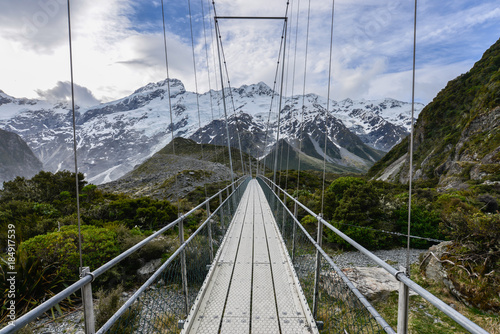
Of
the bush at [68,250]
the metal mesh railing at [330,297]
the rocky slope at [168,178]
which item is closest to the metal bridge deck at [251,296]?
the metal mesh railing at [330,297]

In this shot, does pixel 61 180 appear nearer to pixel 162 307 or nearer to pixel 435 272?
pixel 162 307

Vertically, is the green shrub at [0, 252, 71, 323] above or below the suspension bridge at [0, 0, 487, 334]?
below

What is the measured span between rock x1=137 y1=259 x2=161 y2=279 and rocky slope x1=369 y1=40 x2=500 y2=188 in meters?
11.2

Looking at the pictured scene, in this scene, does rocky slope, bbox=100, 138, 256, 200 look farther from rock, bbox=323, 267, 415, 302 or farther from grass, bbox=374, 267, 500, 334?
grass, bbox=374, 267, 500, 334

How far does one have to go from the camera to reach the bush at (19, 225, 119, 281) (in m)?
Result: 4.50

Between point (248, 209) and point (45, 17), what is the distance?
7.83 metres

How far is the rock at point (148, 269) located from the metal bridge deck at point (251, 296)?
148 centimetres

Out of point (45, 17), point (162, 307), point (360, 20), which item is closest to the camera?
point (162, 307)

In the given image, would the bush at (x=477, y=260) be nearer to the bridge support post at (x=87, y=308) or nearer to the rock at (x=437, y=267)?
the rock at (x=437, y=267)

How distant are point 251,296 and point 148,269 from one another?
2.95m

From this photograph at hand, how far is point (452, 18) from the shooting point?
3658 millimetres

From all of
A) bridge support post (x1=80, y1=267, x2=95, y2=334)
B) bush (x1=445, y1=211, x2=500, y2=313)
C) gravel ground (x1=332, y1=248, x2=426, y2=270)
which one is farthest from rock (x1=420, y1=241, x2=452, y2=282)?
bridge support post (x1=80, y1=267, x2=95, y2=334)

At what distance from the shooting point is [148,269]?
5.14 meters

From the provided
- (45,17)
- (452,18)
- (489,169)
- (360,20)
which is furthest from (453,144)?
(45,17)
